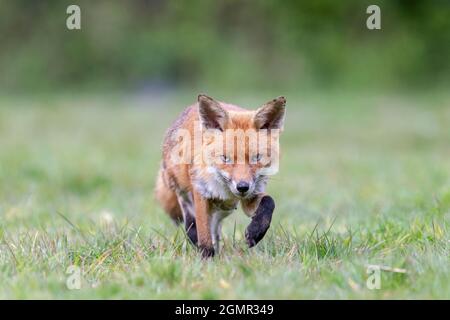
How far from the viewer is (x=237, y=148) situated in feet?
18.1

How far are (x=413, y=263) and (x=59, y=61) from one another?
73.3 ft

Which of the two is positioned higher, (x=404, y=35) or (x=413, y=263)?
(x=404, y=35)

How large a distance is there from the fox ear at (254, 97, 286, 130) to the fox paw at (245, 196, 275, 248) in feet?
1.88

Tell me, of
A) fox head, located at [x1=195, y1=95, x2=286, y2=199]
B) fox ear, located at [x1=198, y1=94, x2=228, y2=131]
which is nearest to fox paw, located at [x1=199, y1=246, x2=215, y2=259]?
fox head, located at [x1=195, y1=95, x2=286, y2=199]

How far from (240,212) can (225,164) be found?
3830 millimetres

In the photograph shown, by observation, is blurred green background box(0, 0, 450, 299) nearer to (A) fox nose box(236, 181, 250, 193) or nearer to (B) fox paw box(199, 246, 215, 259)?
(B) fox paw box(199, 246, 215, 259)

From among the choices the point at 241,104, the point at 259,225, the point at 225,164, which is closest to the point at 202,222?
the point at 259,225

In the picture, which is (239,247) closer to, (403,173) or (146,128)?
(403,173)

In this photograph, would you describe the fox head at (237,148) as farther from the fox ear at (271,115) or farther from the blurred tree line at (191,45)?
the blurred tree line at (191,45)

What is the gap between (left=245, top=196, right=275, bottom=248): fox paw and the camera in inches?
225

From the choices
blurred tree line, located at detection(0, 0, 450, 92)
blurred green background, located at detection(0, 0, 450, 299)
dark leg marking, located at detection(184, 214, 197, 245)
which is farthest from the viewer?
blurred tree line, located at detection(0, 0, 450, 92)

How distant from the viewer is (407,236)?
5.95 m

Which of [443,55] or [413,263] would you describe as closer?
[413,263]
